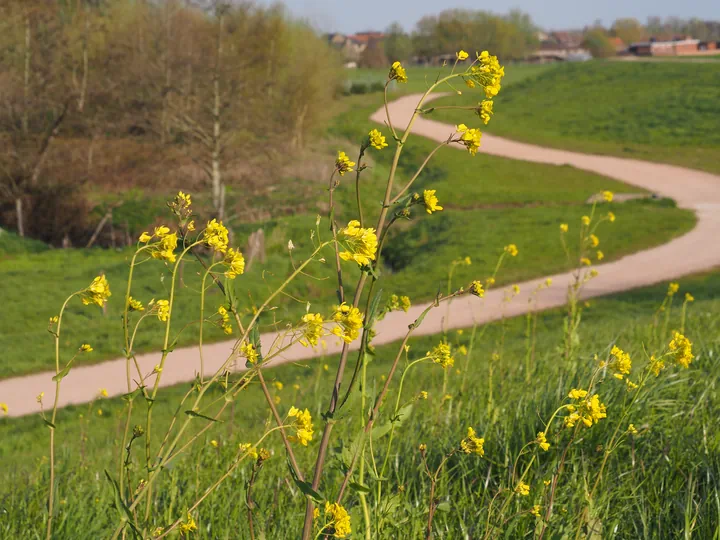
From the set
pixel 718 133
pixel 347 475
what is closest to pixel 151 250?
pixel 347 475

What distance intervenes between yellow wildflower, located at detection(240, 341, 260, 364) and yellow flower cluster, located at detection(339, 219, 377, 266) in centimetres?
37

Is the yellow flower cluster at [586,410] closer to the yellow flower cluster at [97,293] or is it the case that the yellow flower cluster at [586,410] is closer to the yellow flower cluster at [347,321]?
the yellow flower cluster at [347,321]

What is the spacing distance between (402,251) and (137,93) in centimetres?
1584

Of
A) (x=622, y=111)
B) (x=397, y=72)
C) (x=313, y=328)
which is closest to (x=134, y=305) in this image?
(x=313, y=328)

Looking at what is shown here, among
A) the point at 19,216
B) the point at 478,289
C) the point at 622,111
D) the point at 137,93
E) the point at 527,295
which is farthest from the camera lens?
the point at 622,111

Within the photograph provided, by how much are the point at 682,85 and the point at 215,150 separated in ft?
104

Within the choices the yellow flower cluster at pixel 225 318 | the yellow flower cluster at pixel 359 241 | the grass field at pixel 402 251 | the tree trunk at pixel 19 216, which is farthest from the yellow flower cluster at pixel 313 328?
the tree trunk at pixel 19 216

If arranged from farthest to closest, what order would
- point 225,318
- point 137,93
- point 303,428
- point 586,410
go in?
point 137,93
point 586,410
point 225,318
point 303,428

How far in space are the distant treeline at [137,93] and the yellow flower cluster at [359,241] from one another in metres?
16.5

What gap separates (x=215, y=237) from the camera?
1826 mm

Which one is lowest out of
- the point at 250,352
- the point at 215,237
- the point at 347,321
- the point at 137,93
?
the point at 250,352

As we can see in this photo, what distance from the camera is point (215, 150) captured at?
18.7 metres

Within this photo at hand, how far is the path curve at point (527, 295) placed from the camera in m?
9.08

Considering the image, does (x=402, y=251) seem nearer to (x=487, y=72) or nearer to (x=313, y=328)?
(x=487, y=72)
